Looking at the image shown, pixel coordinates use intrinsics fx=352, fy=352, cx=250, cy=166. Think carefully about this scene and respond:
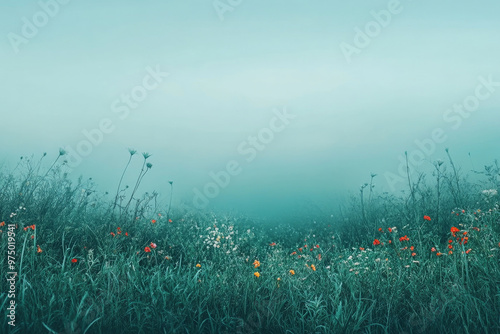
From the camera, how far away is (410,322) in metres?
2.82

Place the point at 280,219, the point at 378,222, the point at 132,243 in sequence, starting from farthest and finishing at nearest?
the point at 280,219, the point at 378,222, the point at 132,243

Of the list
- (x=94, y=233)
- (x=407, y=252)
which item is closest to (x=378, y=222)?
(x=407, y=252)

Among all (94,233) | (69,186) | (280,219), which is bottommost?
(280,219)

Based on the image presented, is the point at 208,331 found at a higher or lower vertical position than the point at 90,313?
lower

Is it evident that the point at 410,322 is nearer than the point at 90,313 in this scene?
No

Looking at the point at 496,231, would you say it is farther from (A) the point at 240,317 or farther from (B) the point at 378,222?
(A) the point at 240,317

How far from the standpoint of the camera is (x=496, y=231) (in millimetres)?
4184

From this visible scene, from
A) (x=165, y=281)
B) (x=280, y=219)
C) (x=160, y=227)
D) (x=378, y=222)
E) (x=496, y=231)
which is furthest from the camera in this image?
(x=280, y=219)

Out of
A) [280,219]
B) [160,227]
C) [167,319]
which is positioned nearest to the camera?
[167,319]

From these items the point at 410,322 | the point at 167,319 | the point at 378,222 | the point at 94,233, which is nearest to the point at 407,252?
the point at 410,322

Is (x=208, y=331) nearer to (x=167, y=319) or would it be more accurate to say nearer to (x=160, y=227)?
(x=167, y=319)

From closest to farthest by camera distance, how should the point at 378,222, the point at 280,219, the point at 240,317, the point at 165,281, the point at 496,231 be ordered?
the point at 240,317, the point at 165,281, the point at 496,231, the point at 378,222, the point at 280,219

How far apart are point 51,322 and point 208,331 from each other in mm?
1139

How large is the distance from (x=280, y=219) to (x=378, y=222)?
4809mm
